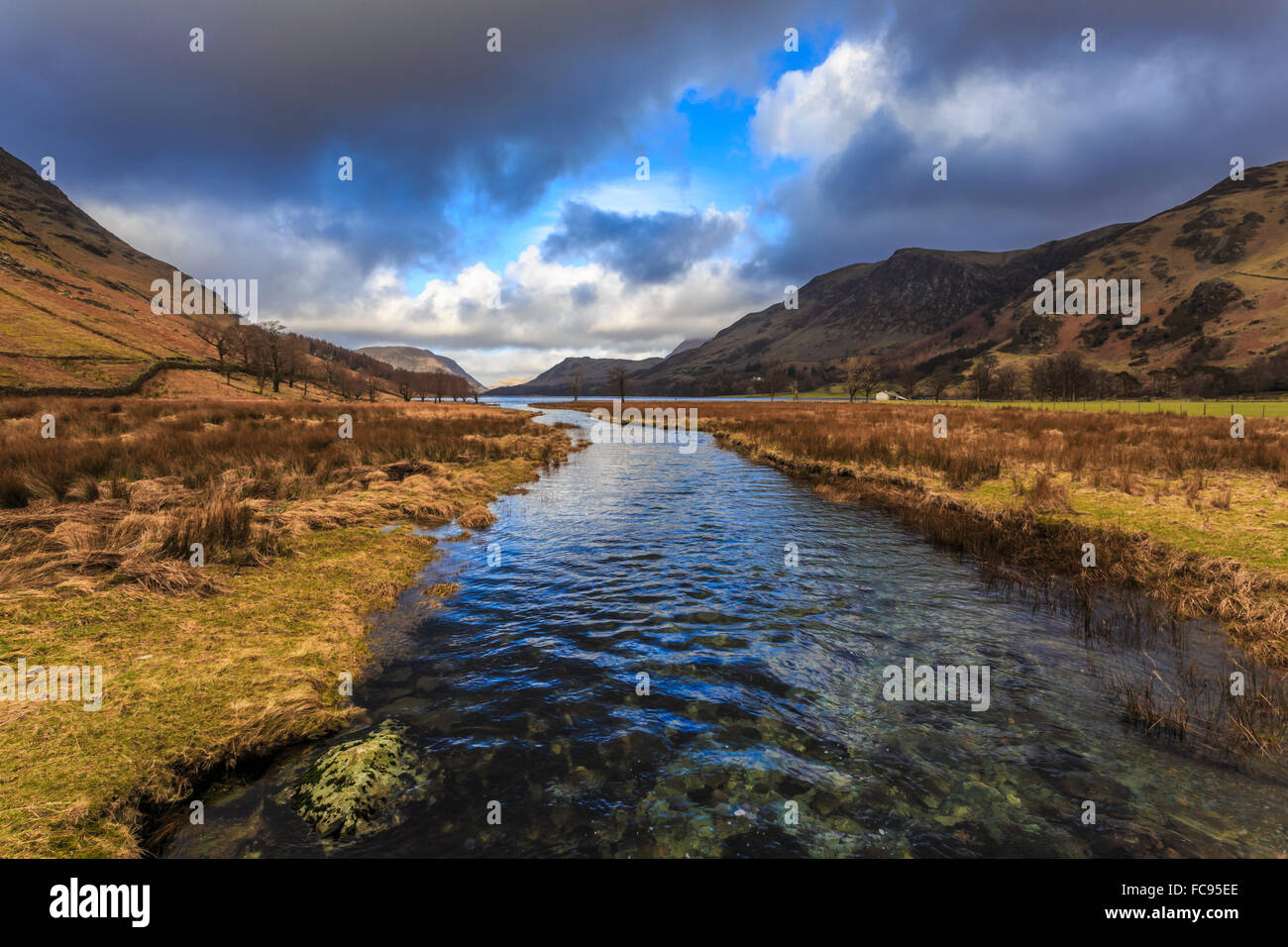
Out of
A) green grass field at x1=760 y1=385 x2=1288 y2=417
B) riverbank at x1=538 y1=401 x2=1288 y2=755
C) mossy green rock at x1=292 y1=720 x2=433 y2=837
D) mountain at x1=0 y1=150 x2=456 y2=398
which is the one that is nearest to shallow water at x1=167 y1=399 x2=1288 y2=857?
mossy green rock at x1=292 y1=720 x2=433 y2=837

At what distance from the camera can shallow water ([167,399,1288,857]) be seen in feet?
13.1

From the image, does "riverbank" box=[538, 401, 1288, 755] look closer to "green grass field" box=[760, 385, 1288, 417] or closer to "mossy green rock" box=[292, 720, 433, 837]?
"mossy green rock" box=[292, 720, 433, 837]

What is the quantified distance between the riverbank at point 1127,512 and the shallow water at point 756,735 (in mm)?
893

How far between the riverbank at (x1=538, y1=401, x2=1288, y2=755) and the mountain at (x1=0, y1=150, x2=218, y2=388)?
96910 mm

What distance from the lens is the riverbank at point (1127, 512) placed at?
729 cm

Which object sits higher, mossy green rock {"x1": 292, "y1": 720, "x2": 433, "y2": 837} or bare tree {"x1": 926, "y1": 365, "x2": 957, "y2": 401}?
bare tree {"x1": 926, "y1": 365, "x2": 957, "y2": 401}

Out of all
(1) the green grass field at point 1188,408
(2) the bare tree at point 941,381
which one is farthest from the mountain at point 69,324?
(2) the bare tree at point 941,381

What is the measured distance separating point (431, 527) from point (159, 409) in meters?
35.3

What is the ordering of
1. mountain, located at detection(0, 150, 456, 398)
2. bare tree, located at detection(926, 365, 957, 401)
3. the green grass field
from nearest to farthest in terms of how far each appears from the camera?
the green grass field → mountain, located at detection(0, 150, 456, 398) → bare tree, located at detection(926, 365, 957, 401)

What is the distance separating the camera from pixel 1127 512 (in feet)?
39.2

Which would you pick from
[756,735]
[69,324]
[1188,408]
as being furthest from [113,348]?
[1188,408]

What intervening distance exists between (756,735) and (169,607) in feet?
26.5

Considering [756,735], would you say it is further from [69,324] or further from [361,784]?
[69,324]
